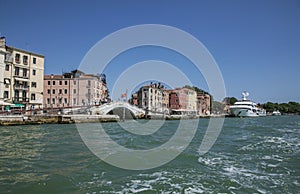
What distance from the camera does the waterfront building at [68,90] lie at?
1983 inches

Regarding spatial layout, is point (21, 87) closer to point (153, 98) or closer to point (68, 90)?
point (68, 90)

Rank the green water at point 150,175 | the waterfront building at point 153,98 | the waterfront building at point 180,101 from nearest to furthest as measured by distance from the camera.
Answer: the green water at point 150,175 → the waterfront building at point 153,98 → the waterfront building at point 180,101

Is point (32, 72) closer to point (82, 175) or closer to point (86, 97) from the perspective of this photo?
point (86, 97)

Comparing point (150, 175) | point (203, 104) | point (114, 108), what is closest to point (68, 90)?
point (114, 108)

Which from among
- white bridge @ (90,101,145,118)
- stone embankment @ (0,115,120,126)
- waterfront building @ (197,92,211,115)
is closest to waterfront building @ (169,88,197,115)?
waterfront building @ (197,92,211,115)

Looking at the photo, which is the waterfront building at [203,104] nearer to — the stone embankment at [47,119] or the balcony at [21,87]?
the stone embankment at [47,119]

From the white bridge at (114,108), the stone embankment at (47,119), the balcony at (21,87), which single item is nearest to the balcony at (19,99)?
the balcony at (21,87)

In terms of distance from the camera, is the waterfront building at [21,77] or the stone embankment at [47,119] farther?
the waterfront building at [21,77]

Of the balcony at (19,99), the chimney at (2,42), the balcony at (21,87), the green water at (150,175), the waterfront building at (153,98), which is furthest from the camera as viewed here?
the waterfront building at (153,98)

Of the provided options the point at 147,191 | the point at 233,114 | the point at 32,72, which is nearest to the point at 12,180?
the point at 147,191

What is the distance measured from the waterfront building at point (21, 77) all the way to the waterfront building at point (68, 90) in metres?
10.5

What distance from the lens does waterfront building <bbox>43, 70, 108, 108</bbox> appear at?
5038 cm

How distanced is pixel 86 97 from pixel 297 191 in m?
49.7

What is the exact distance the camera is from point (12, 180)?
5547 mm
